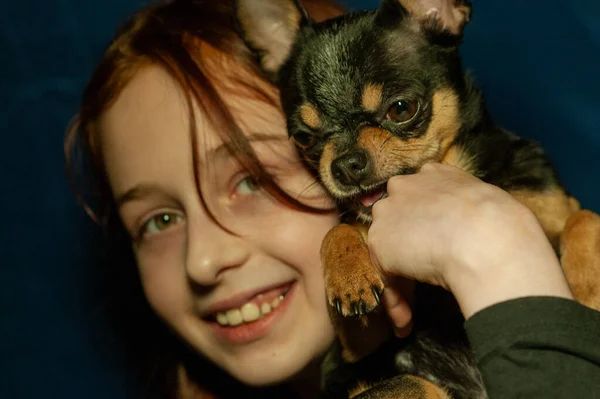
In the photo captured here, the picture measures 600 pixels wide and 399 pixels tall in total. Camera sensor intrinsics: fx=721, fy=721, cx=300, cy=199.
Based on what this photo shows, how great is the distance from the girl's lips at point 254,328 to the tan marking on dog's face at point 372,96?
1.55 ft

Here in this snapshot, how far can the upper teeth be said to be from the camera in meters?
1.67

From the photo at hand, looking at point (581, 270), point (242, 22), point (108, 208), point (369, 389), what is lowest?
point (108, 208)

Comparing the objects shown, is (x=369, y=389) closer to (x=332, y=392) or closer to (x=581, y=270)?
(x=332, y=392)

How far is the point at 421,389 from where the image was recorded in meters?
1.43

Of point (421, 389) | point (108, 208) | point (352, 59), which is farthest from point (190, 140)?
point (421, 389)

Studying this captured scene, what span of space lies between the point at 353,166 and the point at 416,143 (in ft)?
0.47

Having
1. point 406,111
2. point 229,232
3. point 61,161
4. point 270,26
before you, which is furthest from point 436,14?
point 61,161

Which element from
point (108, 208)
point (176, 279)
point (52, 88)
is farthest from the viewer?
point (52, 88)

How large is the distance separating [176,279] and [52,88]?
94 centimetres

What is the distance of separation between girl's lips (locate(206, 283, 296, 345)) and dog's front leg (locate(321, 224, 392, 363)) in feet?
0.44

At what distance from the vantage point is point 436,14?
5.10ft

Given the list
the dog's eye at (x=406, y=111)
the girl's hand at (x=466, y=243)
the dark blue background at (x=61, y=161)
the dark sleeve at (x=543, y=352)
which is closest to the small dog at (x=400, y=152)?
the dog's eye at (x=406, y=111)

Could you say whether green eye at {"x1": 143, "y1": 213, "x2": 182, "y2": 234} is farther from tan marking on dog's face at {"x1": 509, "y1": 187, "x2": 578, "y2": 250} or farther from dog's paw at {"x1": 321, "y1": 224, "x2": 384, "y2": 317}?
tan marking on dog's face at {"x1": 509, "y1": 187, "x2": 578, "y2": 250}

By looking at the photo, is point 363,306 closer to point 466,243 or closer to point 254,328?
point 466,243
